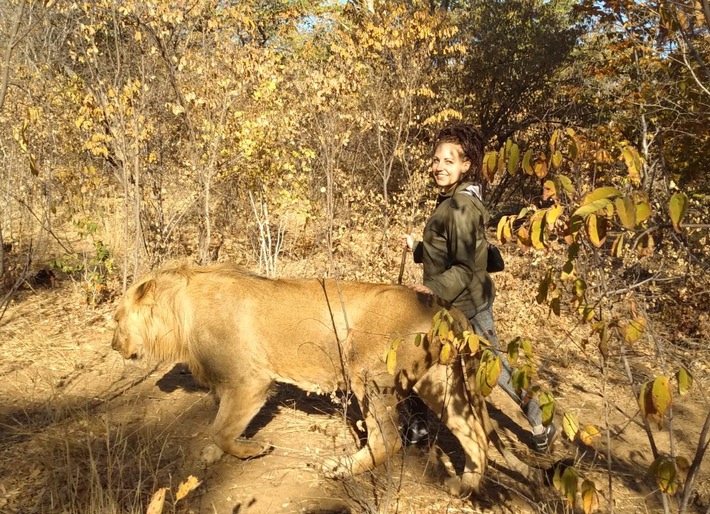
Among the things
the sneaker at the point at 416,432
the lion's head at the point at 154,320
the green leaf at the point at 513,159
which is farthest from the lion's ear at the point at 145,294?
the green leaf at the point at 513,159

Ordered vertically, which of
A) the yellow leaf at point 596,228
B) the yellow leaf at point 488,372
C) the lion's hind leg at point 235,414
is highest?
the yellow leaf at point 596,228

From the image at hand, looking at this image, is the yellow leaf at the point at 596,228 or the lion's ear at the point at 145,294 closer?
the yellow leaf at the point at 596,228

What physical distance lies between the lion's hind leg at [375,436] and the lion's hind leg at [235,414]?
0.64 meters

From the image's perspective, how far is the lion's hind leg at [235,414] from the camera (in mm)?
3879

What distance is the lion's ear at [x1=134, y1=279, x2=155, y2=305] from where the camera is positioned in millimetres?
4139

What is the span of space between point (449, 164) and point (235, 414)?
222 cm

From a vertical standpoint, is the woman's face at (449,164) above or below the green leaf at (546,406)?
above

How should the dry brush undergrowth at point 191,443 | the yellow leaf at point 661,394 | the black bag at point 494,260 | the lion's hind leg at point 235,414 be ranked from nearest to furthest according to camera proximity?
the yellow leaf at point 661,394
the dry brush undergrowth at point 191,443
the lion's hind leg at point 235,414
the black bag at point 494,260

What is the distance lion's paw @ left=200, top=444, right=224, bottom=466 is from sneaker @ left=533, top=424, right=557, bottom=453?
7.56 feet

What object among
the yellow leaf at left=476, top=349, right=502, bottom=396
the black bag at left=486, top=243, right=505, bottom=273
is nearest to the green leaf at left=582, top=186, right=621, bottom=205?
the yellow leaf at left=476, top=349, right=502, bottom=396

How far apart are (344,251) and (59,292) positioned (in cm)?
413

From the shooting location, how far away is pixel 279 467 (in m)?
3.99

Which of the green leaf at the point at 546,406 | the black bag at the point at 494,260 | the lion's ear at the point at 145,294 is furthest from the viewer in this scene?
the lion's ear at the point at 145,294

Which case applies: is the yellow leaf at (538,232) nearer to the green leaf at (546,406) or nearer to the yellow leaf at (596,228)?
the yellow leaf at (596,228)
